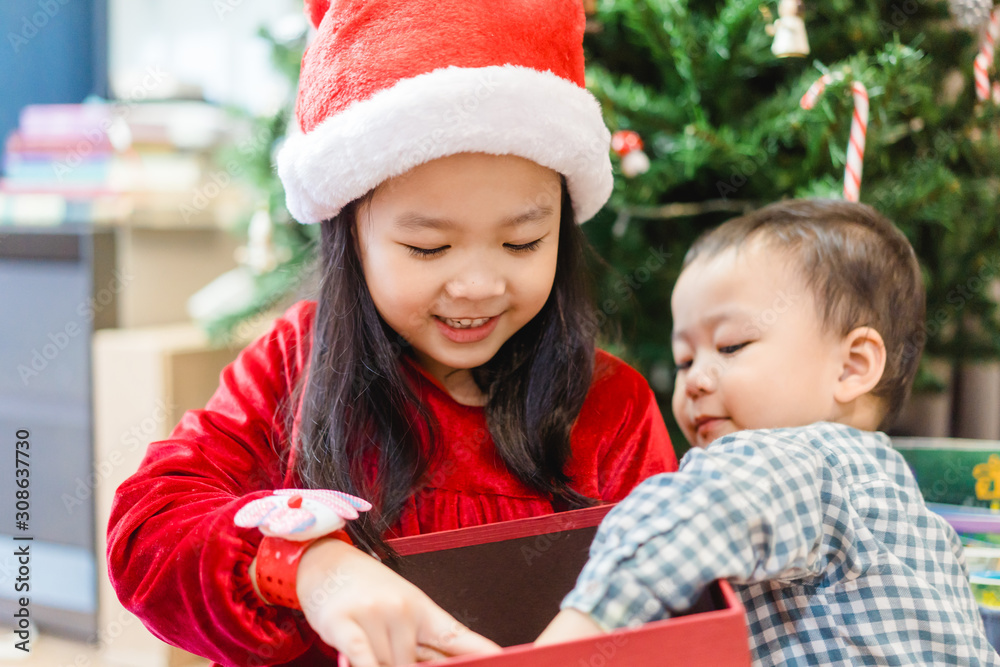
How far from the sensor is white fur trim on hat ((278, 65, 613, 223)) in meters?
0.71

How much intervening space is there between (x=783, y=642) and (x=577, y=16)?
627mm

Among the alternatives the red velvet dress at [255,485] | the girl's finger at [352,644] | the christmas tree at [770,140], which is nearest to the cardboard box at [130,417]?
the christmas tree at [770,140]

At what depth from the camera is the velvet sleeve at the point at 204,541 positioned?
0.64 metres

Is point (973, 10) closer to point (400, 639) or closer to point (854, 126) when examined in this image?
point (854, 126)

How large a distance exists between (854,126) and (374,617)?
0.86 meters

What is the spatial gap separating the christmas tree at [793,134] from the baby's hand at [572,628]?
690 millimetres

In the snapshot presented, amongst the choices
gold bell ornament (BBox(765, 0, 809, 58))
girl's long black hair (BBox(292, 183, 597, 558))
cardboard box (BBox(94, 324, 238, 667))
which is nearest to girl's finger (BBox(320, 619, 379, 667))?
girl's long black hair (BBox(292, 183, 597, 558))

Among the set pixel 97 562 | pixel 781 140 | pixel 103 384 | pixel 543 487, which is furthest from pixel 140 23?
pixel 543 487

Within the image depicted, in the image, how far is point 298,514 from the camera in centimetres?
58

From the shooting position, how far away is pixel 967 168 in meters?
1.36

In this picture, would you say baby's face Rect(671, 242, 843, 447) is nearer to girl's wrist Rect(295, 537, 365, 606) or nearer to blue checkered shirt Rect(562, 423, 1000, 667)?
blue checkered shirt Rect(562, 423, 1000, 667)

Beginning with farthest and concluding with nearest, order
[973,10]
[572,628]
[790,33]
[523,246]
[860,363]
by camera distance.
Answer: [973,10], [790,33], [860,363], [523,246], [572,628]

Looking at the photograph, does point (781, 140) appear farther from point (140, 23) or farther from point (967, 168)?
point (140, 23)

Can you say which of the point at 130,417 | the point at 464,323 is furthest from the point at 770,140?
the point at 130,417
